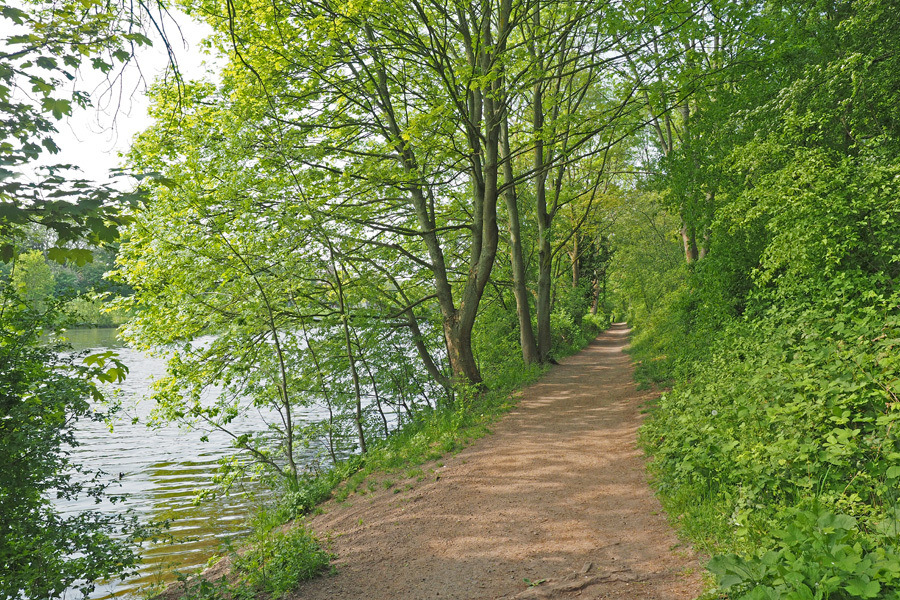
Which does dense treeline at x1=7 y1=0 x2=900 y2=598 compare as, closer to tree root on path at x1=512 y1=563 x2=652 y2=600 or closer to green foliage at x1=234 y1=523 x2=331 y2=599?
tree root on path at x1=512 y1=563 x2=652 y2=600

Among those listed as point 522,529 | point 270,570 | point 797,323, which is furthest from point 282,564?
point 797,323

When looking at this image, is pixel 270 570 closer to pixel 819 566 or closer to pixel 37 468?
pixel 37 468

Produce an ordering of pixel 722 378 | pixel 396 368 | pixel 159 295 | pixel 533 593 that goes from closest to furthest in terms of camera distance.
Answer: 1. pixel 533 593
2. pixel 722 378
3. pixel 159 295
4. pixel 396 368

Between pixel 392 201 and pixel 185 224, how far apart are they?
481 cm

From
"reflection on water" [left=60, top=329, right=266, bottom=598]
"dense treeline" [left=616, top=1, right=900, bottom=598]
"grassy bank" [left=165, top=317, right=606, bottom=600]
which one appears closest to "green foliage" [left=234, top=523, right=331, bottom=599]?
"grassy bank" [left=165, top=317, right=606, bottom=600]

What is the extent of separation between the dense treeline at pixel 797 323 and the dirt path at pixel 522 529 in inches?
19.6

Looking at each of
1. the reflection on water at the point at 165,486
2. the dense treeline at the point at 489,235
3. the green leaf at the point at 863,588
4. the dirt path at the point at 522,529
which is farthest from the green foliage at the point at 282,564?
the green leaf at the point at 863,588

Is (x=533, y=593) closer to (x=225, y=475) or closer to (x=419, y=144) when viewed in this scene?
(x=225, y=475)

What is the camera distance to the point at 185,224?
9742 millimetres

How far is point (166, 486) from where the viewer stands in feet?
38.4

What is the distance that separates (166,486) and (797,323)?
38.8 ft

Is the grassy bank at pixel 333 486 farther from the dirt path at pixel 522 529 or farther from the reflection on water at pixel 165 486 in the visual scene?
the reflection on water at pixel 165 486

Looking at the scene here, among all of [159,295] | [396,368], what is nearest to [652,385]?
[396,368]

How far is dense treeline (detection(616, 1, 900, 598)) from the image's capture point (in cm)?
342
